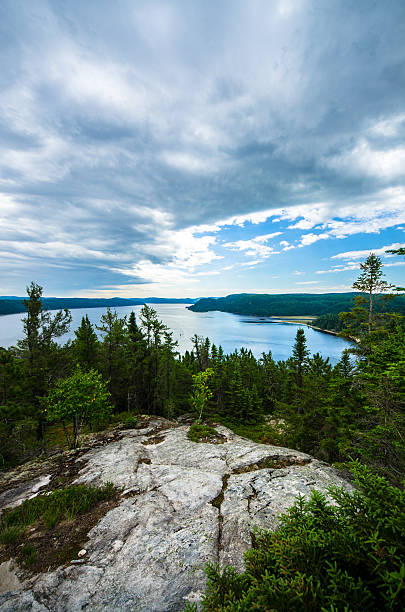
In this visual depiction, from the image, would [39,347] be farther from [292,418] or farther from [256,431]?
[256,431]

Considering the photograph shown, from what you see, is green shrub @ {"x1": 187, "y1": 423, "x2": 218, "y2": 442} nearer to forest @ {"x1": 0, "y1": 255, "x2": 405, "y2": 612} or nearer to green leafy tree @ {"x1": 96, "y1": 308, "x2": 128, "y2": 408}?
forest @ {"x1": 0, "y1": 255, "x2": 405, "y2": 612}

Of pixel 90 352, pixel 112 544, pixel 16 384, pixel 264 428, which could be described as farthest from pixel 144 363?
pixel 112 544

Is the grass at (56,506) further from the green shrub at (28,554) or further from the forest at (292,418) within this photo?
the green shrub at (28,554)

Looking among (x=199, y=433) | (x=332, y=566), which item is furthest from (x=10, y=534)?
(x=199, y=433)

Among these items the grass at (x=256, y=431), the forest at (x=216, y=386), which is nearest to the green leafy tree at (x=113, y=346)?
the forest at (x=216, y=386)

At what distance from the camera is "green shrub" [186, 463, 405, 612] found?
2305 mm

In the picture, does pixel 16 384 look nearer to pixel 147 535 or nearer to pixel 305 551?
pixel 147 535

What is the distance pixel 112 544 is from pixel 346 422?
14.4 metres

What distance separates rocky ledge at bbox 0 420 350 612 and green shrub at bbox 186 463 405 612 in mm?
2532

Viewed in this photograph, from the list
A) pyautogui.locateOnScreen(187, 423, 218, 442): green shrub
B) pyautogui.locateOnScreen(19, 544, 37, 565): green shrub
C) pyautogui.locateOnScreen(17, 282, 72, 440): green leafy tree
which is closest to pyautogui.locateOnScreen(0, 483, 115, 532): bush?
pyautogui.locateOnScreen(19, 544, 37, 565): green shrub

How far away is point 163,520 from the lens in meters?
6.54

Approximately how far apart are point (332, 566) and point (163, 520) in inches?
229

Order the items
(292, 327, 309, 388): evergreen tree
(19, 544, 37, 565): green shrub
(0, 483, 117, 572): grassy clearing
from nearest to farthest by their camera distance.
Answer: (19, 544, 37, 565): green shrub, (0, 483, 117, 572): grassy clearing, (292, 327, 309, 388): evergreen tree

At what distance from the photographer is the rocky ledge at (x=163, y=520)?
15.0 ft
